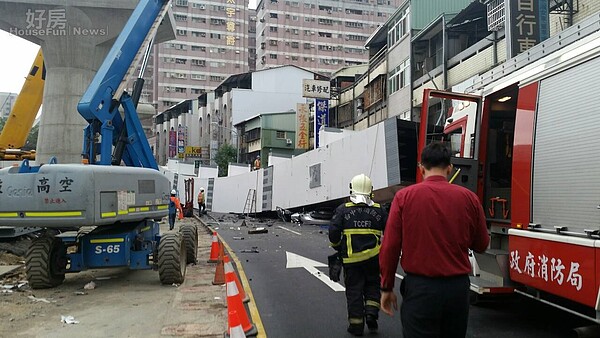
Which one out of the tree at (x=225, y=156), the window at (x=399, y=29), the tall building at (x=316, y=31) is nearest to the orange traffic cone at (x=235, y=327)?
the window at (x=399, y=29)

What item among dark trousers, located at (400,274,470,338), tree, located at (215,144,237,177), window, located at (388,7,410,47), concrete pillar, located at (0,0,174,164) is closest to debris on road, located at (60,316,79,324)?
dark trousers, located at (400,274,470,338)

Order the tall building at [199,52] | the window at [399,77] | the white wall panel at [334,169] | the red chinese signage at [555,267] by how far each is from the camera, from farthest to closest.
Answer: the tall building at [199,52]
the window at [399,77]
the white wall panel at [334,169]
the red chinese signage at [555,267]

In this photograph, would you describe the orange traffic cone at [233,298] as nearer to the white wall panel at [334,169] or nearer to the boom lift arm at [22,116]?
the white wall panel at [334,169]

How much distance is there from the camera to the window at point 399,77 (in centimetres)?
3045

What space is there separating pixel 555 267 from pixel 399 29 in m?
29.6

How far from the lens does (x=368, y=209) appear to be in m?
5.54

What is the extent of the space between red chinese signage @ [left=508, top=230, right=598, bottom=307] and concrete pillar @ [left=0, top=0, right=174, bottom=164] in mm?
24808

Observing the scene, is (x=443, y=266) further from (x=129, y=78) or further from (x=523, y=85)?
(x=129, y=78)

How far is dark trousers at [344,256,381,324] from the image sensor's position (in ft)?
18.0

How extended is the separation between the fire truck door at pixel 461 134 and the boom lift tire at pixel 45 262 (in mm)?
6417

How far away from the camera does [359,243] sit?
18.0ft

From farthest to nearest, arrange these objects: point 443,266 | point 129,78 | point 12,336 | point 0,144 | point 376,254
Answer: point 0,144, point 129,78, point 12,336, point 376,254, point 443,266

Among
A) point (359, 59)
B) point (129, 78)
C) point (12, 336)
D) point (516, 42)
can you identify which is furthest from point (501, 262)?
point (359, 59)

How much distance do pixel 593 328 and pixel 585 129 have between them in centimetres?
184
